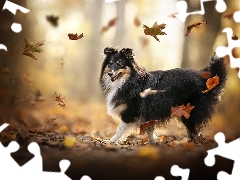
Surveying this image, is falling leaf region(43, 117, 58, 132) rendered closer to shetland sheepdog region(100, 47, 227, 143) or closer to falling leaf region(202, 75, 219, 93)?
shetland sheepdog region(100, 47, 227, 143)

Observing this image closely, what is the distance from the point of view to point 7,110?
5.02 m

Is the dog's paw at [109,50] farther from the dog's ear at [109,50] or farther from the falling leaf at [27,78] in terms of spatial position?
the falling leaf at [27,78]

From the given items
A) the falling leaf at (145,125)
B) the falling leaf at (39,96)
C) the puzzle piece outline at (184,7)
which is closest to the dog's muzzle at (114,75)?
the falling leaf at (145,125)

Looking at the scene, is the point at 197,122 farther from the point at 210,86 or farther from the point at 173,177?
the point at 173,177

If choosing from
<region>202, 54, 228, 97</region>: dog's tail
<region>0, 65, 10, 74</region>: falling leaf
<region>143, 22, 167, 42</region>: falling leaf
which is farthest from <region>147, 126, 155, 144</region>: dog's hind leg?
<region>0, 65, 10, 74</region>: falling leaf

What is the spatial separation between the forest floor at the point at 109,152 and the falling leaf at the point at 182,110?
283mm

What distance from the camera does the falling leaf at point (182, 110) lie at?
4.84m

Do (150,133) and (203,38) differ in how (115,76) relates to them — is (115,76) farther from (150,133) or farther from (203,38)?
(203,38)

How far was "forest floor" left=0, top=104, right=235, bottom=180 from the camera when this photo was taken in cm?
393

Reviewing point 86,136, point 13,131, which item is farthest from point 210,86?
point 13,131

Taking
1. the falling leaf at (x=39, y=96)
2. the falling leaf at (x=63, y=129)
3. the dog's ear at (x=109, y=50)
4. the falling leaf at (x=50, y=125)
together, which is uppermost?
the dog's ear at (x=109, y=50)

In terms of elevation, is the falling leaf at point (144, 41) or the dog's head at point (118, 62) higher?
the falling leaf at point (144, 41)
